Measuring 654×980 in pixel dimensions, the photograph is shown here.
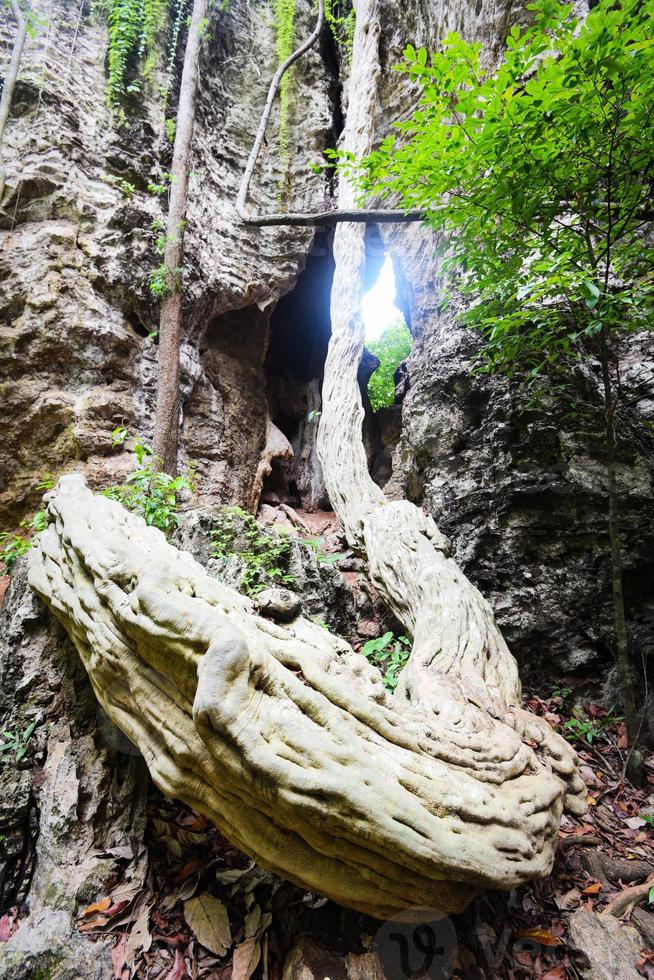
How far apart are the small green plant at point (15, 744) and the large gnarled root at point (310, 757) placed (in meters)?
0.62

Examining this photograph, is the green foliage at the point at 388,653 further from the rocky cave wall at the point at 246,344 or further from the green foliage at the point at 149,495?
the green foliage at the point at 149,495

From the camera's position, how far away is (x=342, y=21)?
322 inches

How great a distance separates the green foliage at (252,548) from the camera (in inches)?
152

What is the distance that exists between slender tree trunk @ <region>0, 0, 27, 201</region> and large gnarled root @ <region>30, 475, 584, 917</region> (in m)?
6.80

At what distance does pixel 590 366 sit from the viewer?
3.47 metres

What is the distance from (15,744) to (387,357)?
13.5 meters

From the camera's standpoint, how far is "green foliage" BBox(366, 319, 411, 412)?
11.4 metres

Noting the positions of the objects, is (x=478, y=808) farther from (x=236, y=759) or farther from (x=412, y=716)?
(x=236, y=759)

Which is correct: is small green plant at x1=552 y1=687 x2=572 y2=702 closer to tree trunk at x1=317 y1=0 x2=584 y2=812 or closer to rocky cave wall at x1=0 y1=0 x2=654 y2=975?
rocky cave wall at x1=0 y1=0 x2=654 y2=975

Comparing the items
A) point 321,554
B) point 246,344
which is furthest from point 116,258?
point 321,554

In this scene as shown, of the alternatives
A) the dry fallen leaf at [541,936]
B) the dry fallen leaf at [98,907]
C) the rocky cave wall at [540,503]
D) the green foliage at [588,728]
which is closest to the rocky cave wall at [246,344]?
the rocky cave wall at [540,503]

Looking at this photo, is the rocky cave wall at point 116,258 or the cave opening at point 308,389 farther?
the cave opening at point 308,389

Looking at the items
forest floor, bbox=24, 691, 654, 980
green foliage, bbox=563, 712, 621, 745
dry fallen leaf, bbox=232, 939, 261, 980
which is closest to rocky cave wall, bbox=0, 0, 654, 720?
green foliage, bbox=563, 712, 621, 745

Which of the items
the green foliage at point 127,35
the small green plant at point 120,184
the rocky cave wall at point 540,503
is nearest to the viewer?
the rocky cave wall at point 540,503
